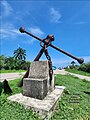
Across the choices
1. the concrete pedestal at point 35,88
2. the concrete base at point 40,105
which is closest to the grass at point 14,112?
the concrete base at point 40,105

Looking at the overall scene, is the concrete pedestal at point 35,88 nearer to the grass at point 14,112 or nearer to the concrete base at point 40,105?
the concrete base at point 40,105

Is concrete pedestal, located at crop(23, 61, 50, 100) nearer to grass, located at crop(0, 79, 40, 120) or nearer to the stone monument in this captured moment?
the stone monument

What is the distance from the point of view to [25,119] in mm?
3652

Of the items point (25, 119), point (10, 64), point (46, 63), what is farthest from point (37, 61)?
point (10, 64)

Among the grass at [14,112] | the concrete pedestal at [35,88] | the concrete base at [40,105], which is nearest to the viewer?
the grass at [14,112]

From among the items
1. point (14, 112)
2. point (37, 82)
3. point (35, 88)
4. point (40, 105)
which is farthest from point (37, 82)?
point (14, 112)

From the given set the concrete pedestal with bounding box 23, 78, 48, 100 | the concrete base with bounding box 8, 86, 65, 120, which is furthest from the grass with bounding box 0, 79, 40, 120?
the concrete pedestal with bounding box 23, 78, 48, 100

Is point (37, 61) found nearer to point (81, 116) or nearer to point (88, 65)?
point (81, 116)

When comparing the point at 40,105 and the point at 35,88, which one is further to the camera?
the point at 35,88

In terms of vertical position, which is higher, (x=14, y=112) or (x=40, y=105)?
(x=40, y=105)

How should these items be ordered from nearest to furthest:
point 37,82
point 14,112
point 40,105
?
1. point 14,112
2. point 40,105
3. point 37,82

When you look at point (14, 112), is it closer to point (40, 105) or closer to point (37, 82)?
point (40, 105)

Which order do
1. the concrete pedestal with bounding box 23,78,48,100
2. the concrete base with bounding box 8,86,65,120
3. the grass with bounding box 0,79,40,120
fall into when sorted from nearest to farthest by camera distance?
1. the grass with bounding box 0,79,40,120
2. the concrete base with bounding box 8,86,65,120
3. the concrete pedestal with bounding box 23,78,48,100

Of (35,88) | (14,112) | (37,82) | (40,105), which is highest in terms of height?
(37,82)
